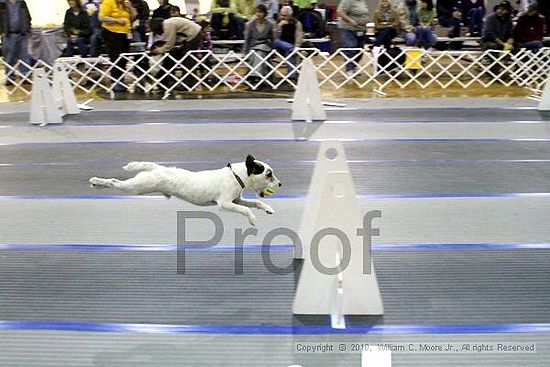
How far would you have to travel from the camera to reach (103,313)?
3.15 meters

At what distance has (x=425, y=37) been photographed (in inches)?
468

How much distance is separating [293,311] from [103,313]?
0.95 meters

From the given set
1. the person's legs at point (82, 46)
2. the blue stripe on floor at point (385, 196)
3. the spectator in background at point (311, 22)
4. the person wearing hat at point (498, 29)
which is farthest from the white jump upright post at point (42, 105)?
the person wearing hat at point (498, 29)

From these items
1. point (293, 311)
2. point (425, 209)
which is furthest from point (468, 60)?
point (293, 311)

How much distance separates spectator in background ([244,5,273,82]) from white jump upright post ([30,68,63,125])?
3.86 metres

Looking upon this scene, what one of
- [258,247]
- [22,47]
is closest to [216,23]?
[22,47]

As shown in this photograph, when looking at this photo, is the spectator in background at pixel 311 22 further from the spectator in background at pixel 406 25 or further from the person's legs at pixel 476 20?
the person's legs at pixel 476 20

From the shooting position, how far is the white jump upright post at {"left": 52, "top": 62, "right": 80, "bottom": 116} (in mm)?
8562

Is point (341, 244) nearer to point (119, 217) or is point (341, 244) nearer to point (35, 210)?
point (119, 217)

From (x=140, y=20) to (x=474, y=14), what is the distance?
6.97 m

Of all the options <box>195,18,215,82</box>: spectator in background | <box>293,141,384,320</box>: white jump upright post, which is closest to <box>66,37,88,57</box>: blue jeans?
<box>195,18,215,82</box>: spectator in background

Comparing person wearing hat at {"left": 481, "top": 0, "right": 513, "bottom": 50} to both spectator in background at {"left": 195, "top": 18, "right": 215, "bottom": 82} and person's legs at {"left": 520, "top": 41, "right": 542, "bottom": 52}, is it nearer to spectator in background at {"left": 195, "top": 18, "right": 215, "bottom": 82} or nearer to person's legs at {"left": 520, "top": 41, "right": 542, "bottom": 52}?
person's legs at {"left": 520, "top": 41, "right": 542, "bottom": 52}

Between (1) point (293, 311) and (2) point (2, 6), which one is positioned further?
(2) point (2, 6)

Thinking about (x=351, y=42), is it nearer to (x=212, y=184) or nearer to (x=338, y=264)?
(x=212, y=184)
